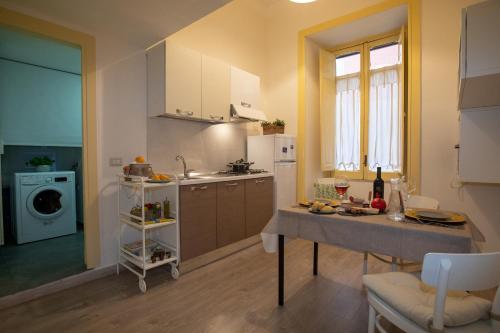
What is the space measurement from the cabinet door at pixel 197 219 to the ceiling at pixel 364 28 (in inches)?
113

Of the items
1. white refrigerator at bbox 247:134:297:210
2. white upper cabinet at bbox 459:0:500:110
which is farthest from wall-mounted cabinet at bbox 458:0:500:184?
white refrigerator at bbox 247:134:297:210

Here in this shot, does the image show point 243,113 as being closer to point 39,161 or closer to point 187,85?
point 187,85

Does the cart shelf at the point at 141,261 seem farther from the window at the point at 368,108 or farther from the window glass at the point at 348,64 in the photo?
the window glass at the point at 348,64

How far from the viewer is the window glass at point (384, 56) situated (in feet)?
12.0

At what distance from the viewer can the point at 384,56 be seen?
374 centimetres

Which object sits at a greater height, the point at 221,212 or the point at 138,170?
the point at 138,170

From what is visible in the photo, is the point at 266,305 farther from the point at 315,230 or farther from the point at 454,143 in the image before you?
the point at 454,143

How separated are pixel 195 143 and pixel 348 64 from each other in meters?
2.71

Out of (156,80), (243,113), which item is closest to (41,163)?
(156,80)

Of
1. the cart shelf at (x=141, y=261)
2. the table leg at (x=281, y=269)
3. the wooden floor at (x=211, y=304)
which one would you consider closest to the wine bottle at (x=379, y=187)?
the table leg at (x=281, y=269)

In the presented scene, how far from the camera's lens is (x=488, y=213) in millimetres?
2674

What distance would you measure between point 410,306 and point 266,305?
115 centimetres

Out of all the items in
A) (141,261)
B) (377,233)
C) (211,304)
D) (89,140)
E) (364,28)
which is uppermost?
(364,28)

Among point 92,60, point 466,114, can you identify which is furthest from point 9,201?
point 466,114
